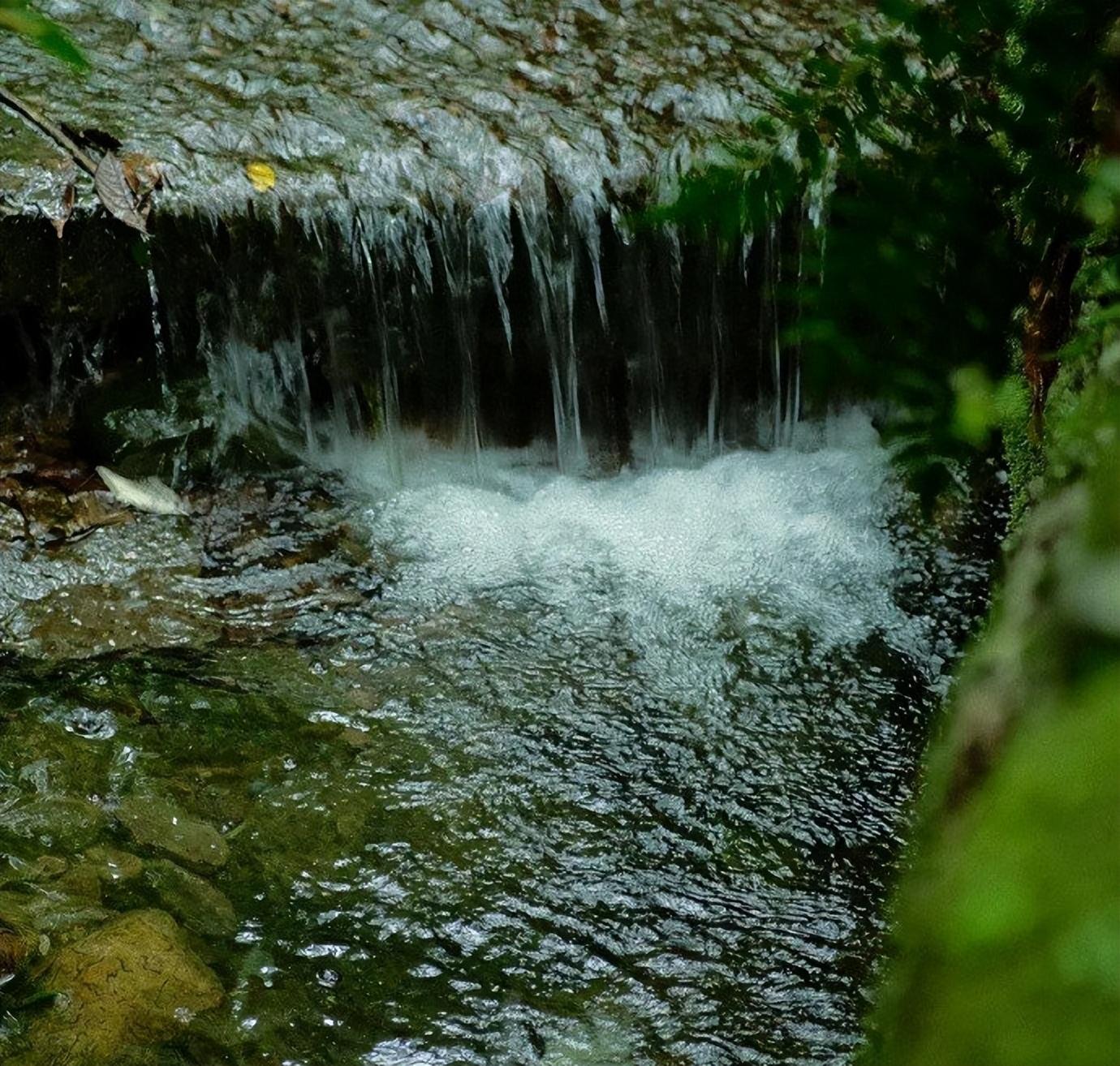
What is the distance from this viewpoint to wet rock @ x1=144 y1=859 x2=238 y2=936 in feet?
10.1

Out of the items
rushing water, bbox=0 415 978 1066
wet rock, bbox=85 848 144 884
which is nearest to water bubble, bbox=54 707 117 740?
rushing water, bbox=0 415 978 1066

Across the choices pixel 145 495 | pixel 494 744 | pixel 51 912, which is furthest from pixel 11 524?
pixel 494 744

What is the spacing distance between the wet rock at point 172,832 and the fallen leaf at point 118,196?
2314 mm

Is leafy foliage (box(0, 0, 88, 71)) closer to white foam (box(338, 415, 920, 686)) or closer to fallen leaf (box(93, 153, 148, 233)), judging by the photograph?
white foam (box(338, 415, 920, 686))

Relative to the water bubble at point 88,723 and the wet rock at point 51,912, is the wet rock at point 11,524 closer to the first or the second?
the water bubble at point 88,723

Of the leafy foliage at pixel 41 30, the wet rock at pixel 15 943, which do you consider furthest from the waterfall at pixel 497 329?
the leafy foliage at pixel 41 30

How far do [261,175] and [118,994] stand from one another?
Result: 11.0ft

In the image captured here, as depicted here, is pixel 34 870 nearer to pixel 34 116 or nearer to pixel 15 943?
pixel 15 943

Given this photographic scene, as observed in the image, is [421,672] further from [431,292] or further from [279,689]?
[431,292]

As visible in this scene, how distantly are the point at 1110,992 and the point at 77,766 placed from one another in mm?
3473

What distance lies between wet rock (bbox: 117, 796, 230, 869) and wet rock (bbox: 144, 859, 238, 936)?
0.06m

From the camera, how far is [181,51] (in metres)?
5.62

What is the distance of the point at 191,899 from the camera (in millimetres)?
3141

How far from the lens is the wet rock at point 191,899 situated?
3.07 m
